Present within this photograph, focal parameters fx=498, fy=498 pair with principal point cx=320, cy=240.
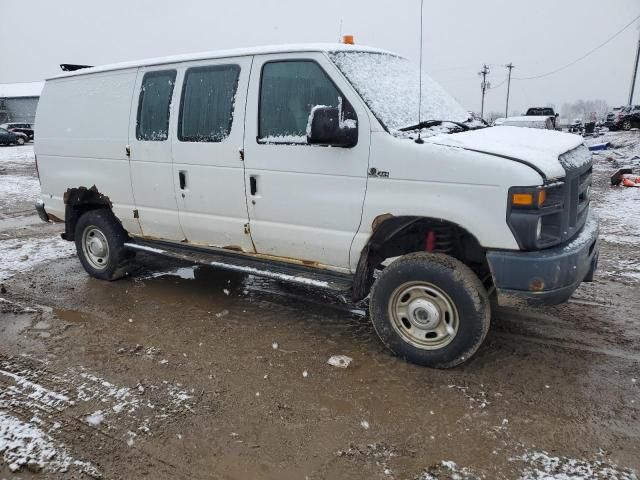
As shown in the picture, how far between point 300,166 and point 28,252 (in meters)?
5.31

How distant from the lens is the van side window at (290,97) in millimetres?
3879

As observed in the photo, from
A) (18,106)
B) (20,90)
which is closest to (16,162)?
(18,106)

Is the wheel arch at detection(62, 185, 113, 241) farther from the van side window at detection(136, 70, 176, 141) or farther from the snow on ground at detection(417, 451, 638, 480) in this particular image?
the snow on ground at detection(417, 451, 638, 480)

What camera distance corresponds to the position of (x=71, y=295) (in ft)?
18.1

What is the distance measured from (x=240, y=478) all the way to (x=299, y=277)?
5.82 feet

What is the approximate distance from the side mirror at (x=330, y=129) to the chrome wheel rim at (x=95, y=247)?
131 inches

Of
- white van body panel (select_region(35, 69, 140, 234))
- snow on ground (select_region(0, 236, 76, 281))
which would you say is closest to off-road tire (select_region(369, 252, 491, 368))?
white van body panel (select_region(35, 69, 140, 234))

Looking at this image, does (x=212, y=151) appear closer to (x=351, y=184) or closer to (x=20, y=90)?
(x=351, y=184)

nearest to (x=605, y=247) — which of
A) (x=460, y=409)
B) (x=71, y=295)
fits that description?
(x=460, y=409)

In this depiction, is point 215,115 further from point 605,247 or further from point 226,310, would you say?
point 605,247

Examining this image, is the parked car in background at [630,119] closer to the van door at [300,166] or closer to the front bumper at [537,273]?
the front bumper at [537,273]

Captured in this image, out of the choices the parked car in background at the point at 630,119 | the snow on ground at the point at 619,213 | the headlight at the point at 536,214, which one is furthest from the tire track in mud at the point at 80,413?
the parked car in background at the point at 630,119

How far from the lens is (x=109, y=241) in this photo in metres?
5.63

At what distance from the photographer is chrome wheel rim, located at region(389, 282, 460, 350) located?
142 inches
